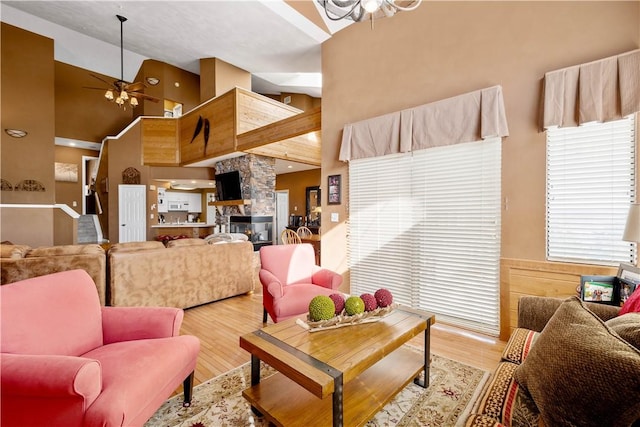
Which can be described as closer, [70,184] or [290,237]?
[290,237]

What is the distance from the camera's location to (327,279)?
3.12 meters

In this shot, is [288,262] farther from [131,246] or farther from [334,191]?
[131,246]

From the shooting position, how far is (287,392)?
1722 mm

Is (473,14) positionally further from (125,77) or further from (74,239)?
(125,77)

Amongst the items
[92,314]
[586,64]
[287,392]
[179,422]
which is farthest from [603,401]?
[586,64]

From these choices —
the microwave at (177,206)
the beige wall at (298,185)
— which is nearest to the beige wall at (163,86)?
the microwave at (177,206)

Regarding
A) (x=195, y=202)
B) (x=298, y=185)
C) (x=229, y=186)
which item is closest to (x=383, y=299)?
(x=229, y=186)

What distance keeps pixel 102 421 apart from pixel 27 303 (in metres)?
0.86

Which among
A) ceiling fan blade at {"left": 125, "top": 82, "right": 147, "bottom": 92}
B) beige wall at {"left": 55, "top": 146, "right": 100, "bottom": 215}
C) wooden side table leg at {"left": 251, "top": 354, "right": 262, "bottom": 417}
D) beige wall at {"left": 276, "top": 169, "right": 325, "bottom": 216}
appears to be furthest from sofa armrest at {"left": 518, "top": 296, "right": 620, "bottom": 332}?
beige wall at {"left": 55, "top": 146, "right": 100, "bottom": 215}

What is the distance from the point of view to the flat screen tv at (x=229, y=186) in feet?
23.0

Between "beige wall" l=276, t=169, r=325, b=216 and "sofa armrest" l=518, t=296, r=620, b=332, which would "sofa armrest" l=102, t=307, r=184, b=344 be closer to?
"sofa armrest" l=518, t=296, r=620, b=332

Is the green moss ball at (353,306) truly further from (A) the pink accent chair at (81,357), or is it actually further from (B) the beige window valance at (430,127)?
(B) the beige window valance at (430,127)

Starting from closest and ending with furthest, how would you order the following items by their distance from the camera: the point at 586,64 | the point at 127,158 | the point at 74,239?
1. the point at 586,64
2. the point at 74,239
3. the point at 127,158

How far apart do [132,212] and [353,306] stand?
9.02 meters
